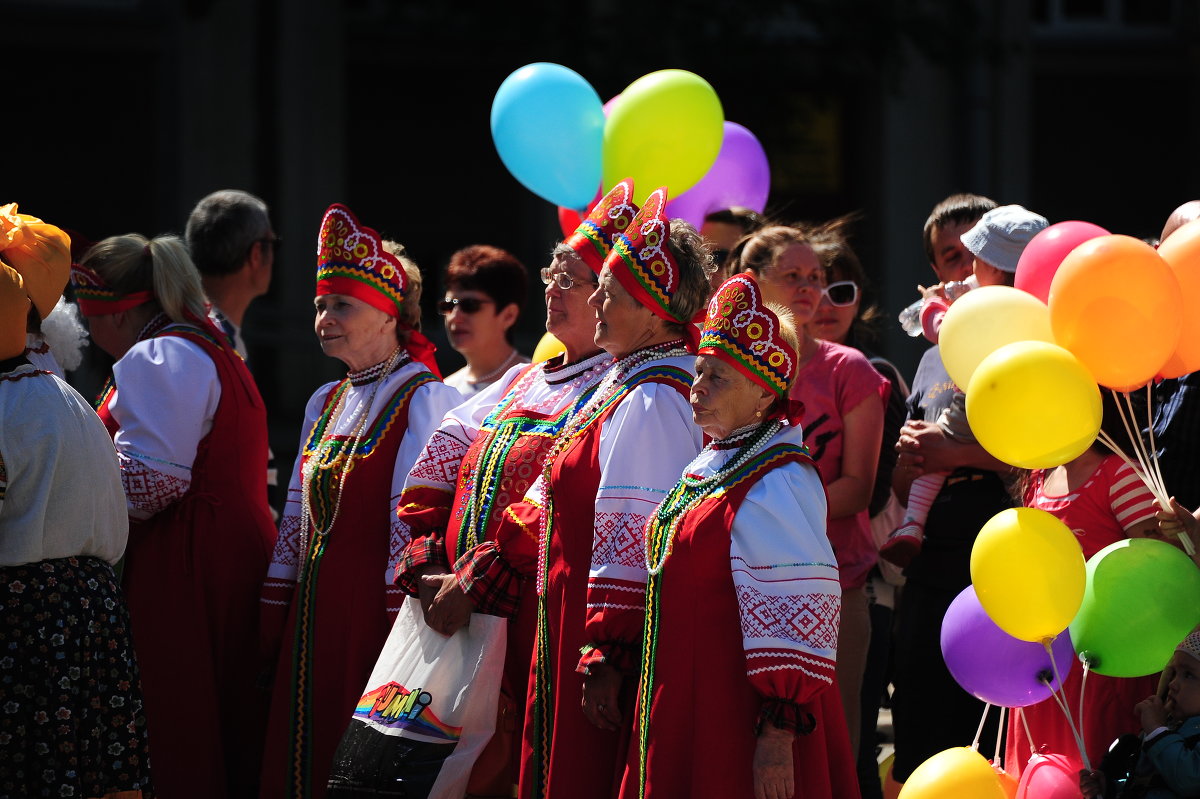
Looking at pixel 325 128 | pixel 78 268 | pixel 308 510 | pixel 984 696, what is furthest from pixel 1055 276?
pixel 325 128

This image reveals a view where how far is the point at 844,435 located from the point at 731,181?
1.38 m

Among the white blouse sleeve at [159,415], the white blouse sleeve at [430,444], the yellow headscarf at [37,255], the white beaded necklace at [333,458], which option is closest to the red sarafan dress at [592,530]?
the white blouse sleeve at [430,444]

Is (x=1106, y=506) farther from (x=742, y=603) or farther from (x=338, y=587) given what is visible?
(x=338, y=587)

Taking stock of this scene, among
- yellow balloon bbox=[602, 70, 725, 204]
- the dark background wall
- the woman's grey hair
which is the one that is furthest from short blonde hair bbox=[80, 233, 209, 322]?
the dark background wall

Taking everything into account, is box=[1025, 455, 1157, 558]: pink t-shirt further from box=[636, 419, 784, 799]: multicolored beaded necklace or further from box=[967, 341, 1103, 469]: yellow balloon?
box=[636, 419, 784, 799]: multicolored beaded necklace

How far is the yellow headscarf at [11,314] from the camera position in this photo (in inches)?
161

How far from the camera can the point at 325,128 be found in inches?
548

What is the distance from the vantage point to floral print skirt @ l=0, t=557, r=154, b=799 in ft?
12.9

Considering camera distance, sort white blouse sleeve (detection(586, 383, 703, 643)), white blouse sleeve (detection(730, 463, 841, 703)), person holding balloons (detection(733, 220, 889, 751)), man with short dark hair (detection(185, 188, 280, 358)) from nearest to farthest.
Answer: white blouse sleeve (detection(730, 463, 841, 703)), white blouse sleeve (detection(586, 383, 703, 643)), person holding balloons (detection(733, 220, 889, 751)), man with short dark hair (detection(185, 188, 280, 358))

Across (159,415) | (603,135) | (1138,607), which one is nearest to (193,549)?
(159,415)

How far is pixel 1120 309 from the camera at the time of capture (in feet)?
11.4

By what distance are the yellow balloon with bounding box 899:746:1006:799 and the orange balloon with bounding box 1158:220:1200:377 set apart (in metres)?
1.01

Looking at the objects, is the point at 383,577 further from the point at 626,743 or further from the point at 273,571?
the point at 626,743

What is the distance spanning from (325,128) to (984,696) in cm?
1113
